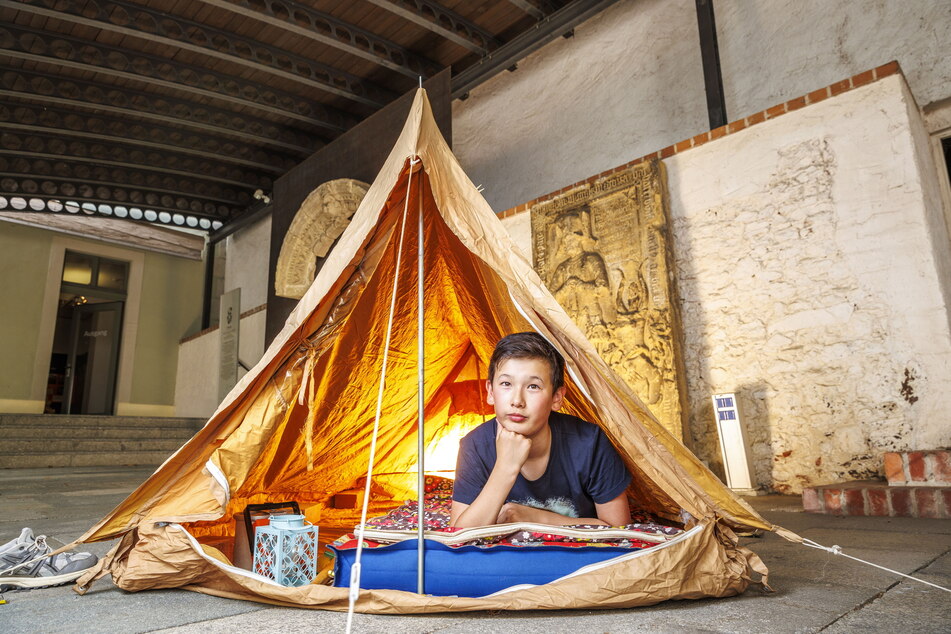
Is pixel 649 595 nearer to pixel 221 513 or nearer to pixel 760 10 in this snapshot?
pixel 221 513

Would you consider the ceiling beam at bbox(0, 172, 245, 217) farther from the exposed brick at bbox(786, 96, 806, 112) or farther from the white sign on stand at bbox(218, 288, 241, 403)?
the exposed brick at bbox(786, 96, 806, 112)

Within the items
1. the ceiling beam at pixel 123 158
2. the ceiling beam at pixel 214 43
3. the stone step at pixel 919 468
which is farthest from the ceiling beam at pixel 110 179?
the stone step at pixel 919 468

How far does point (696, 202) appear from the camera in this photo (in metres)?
4.44

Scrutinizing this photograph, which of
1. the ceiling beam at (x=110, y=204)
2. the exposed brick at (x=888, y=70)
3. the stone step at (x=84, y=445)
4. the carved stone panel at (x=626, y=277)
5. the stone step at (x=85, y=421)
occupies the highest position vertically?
the ceiling beam at (x=110, y=204)

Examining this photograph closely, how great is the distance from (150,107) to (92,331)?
6160mm

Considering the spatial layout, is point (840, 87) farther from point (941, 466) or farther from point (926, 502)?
point (926, 502)

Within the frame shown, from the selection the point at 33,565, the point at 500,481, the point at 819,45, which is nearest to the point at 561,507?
the point at 500,481

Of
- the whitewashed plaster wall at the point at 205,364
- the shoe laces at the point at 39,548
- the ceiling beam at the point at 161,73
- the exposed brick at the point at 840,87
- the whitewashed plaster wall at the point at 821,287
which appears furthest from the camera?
the whitewashed plaster wall at the point at 205,364

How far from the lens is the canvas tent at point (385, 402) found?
5.03 feet

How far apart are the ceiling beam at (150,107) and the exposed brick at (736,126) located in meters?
5.49

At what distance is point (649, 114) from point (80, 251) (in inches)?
404

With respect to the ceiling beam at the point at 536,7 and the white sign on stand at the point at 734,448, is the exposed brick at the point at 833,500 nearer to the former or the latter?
the white sign on stand at the point at 734,448

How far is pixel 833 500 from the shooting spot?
3225mm

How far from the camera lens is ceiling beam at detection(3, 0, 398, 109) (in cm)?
530
